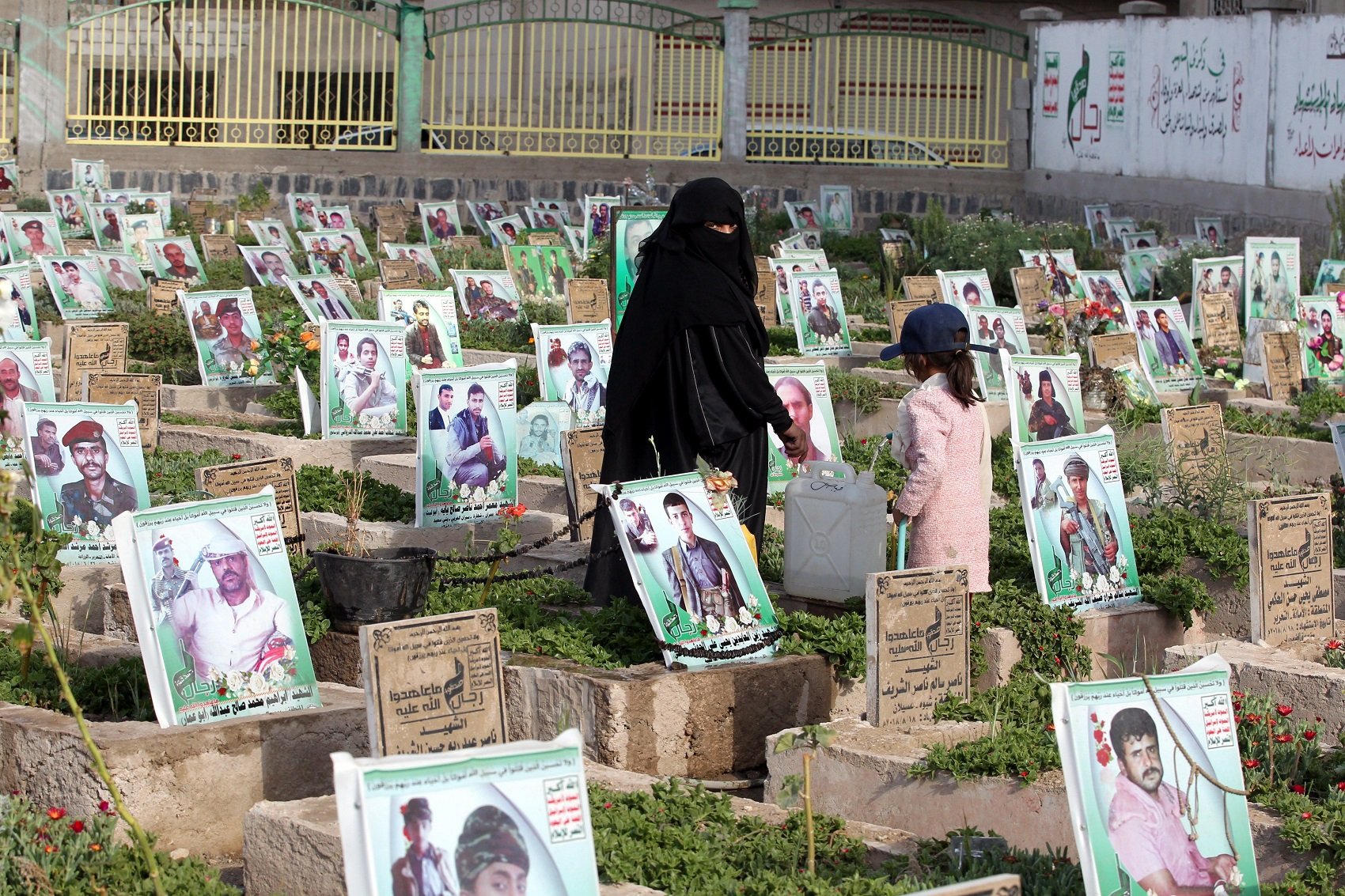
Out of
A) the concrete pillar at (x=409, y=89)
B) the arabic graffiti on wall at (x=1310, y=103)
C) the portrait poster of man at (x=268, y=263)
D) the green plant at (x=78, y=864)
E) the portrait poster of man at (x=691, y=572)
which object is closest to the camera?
the green plant at (x=78, y=864)

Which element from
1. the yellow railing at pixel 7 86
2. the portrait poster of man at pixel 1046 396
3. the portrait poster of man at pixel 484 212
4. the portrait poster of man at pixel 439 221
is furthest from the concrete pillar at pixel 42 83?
the portrait poster of man at pixel 1046 396

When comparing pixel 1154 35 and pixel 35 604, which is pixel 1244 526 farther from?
pixel 1154 35

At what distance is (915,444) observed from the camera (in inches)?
233

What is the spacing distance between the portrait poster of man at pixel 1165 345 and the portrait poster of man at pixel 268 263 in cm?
638

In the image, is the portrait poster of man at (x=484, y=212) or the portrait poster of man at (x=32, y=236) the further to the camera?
the portrait poster of man at (x=484, y=212)

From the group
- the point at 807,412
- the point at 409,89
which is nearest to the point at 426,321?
the point at 807,412

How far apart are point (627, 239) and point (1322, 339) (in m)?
4.36

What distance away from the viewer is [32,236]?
14.4 metres

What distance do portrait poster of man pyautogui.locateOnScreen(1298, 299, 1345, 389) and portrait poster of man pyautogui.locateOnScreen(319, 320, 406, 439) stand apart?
17.0 ft

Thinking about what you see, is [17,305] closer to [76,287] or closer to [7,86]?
[76,287]

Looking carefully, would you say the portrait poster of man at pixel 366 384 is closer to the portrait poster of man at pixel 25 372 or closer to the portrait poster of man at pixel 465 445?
the portrait poster of man at pixel 25 372

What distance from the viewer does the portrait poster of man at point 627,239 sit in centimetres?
888

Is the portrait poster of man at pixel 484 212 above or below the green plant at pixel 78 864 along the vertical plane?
above

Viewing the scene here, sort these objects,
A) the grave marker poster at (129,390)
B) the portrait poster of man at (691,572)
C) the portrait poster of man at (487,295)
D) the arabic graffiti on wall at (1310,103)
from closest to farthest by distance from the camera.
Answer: the portrait poster of man at (691,572), the grave marker poster at (129,390), the portrait poster of man at (487,295), the arabic graffiti on wall at (1310,103)
